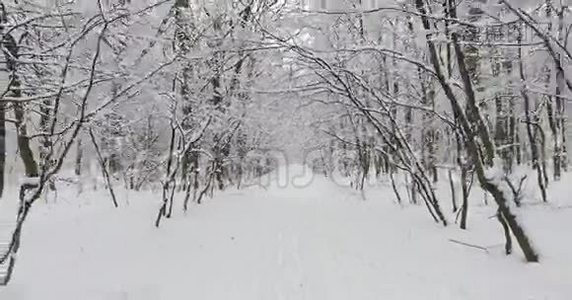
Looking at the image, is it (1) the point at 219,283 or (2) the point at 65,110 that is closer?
(1) the point at 219,283

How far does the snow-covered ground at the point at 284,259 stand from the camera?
17.4 feet

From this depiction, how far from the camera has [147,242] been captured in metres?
8.50

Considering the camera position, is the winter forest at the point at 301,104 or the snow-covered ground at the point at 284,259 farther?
the winter forest at the point at 301,104

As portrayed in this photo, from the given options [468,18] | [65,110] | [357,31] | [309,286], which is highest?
[357,31]

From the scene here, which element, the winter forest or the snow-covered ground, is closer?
the snow-covered ground

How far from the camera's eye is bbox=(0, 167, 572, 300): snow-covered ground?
5316 mm

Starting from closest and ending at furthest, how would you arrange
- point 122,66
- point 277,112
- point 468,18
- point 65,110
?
→ point 468,18 → point 122,66 → point 65,110 → point 277,112

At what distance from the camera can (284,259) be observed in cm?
730

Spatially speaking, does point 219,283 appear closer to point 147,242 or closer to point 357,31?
point 147,242

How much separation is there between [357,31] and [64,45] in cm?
612

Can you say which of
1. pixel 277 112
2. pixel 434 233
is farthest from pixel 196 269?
pixel 277 112

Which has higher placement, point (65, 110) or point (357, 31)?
point (357, 31)

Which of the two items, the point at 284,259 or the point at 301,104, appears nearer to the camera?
the point at 284,259

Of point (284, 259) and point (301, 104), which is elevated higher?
point (301, 104)
